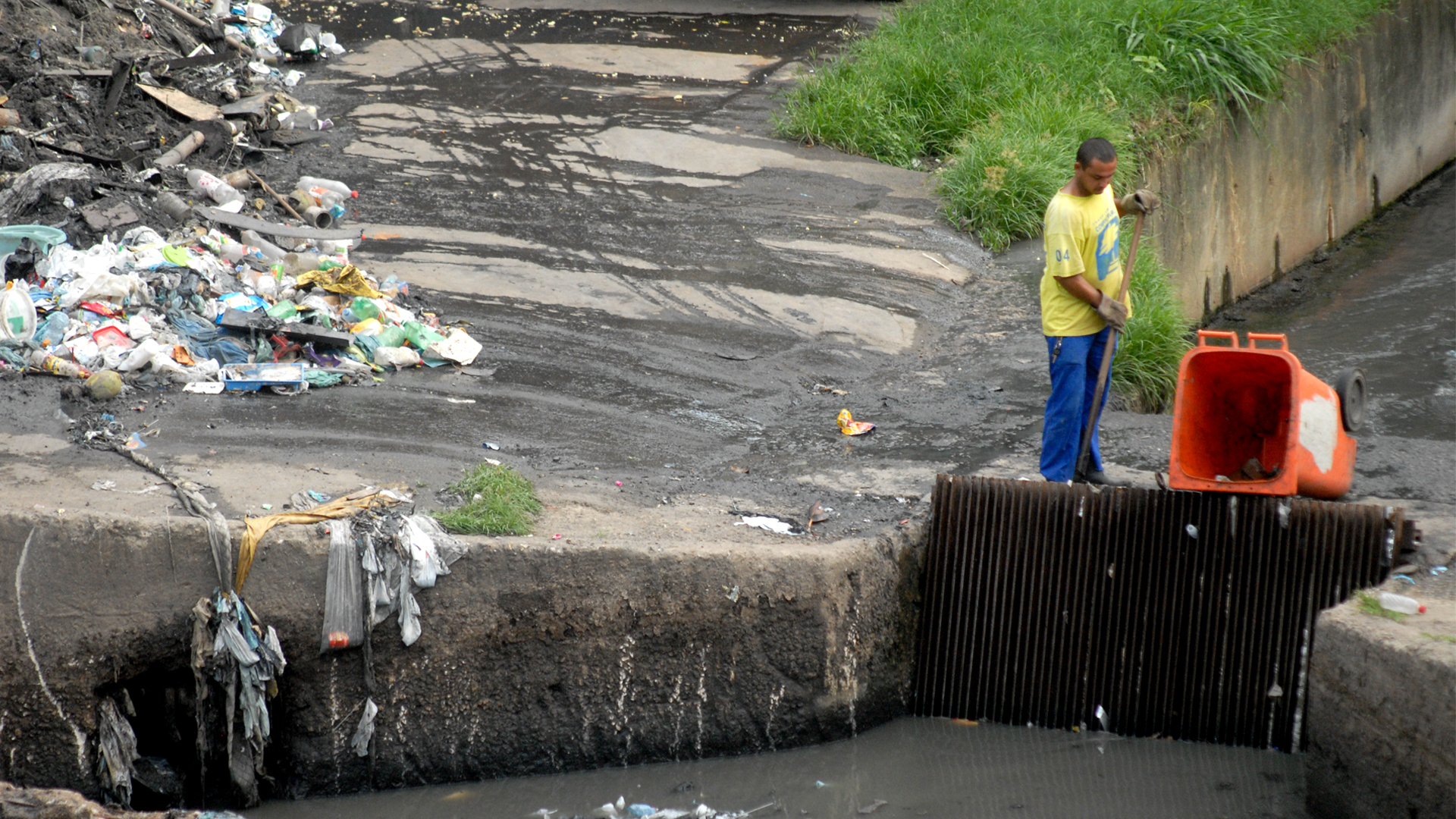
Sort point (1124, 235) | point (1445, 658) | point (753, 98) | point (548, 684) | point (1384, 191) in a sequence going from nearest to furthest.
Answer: point (1445, 658) < point (548, 684) < point (1124, 235) < point (753, 98) < point (1384, 191)

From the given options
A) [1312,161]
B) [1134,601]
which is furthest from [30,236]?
[1312,161]

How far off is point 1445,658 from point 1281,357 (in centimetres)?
125

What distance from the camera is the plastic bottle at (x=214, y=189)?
24.7 feet

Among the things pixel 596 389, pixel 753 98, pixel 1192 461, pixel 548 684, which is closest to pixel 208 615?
pixel 548 684

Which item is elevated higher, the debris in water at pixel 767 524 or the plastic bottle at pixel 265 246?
the plastic bottle at pixel 265 246

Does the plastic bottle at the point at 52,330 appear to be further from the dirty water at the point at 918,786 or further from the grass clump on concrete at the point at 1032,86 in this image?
the grass clump on concrete at the point at 1032,86

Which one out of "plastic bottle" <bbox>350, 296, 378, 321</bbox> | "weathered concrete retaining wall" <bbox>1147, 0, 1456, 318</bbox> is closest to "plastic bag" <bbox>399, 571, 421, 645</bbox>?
"plastic bottle" <bbox>350, 296, 378, 321</bbox>

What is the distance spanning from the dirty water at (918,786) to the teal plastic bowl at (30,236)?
3.87m

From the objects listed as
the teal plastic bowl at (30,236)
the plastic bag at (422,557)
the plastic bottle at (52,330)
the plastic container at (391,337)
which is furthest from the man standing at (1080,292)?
the teal plastic bowl at (30,236)

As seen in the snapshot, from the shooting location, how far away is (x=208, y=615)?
4109 millimetres

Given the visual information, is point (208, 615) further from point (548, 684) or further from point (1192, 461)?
point (1192, 461)

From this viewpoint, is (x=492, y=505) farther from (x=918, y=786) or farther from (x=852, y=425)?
(x=852, y=425)

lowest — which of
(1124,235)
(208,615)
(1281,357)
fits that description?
(208,615)

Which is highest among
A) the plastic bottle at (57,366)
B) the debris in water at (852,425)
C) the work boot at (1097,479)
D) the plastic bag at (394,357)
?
the plastic bag at (394,357)
